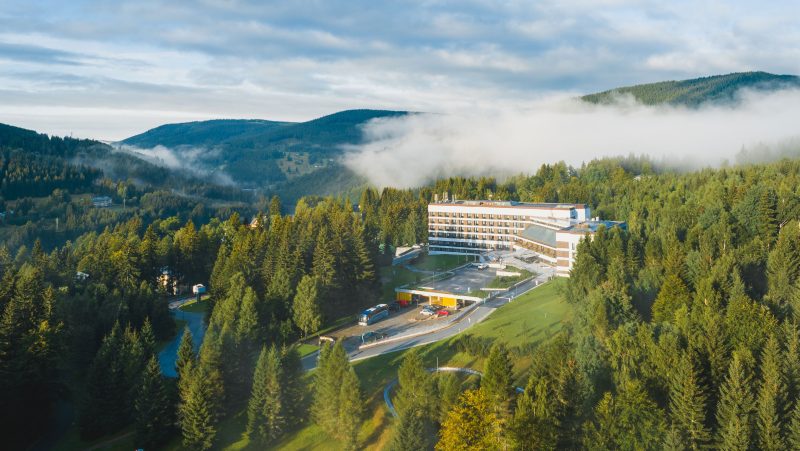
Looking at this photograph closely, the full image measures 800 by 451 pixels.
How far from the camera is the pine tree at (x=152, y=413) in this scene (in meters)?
43.8

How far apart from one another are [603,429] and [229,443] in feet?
82.4

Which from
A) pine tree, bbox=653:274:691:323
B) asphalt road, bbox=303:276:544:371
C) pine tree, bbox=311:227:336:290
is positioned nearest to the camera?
pine tree, bbox=653:274:691:323

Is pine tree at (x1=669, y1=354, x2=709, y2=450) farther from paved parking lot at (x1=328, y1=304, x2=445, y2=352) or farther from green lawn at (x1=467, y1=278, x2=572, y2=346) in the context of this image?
paved parking lot at (x1=328, y1=304, x2=445, y2=352)

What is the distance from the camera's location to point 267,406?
140 ft

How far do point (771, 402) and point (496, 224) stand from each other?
6703 cm

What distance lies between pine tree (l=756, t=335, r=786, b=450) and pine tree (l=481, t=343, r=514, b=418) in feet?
40.6

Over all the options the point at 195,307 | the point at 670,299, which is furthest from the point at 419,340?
the point at 195,307

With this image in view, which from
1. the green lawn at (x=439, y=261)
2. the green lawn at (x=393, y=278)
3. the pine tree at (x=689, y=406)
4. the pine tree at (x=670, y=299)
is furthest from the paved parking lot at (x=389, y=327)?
the pine tree at (x=689, y=406)

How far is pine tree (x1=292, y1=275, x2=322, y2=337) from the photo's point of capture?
61.6 metres

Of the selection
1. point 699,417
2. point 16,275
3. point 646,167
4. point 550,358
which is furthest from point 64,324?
point 646,167

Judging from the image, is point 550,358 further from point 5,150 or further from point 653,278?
point 5,150

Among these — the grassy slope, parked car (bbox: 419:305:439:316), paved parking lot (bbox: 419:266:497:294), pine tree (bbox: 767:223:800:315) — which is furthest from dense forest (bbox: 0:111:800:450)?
parked car (bbox: 419:305:439:316)

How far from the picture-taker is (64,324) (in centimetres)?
5456

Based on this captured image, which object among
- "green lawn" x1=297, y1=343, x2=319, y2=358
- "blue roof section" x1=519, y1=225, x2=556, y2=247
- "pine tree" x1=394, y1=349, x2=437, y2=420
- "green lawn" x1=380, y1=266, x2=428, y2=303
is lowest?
"green lawn" x1=297, y1=343, x2=319, y2=358
